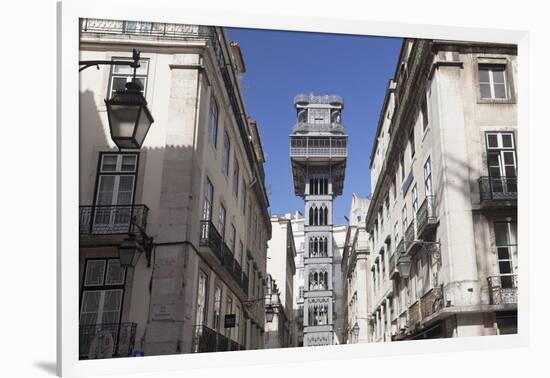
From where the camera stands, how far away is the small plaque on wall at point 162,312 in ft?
16.5

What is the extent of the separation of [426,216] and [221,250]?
2.39 metres

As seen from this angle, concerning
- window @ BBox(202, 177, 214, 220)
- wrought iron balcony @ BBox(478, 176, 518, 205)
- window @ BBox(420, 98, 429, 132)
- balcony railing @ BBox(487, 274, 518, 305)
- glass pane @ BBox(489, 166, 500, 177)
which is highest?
window @ BBox(420, 98, 429, 132)

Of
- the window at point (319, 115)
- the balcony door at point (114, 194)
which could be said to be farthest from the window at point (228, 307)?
the window at point (319, 115)

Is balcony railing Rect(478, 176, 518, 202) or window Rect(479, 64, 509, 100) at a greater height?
window Rect(479, 64, 509, 100)

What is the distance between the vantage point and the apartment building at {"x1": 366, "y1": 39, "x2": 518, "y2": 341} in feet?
21.0

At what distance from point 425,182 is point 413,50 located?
4.99 feet

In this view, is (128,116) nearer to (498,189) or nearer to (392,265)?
(392,265)

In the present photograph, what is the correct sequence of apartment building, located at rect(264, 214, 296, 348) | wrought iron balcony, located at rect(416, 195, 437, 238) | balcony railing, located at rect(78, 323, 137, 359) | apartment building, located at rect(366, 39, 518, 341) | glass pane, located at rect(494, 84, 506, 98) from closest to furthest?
balcony railing, located at rect(78, 323, 137, 359) < apartment building, located at rect(264, 214, 296, 348) < apartment building, located at rect(366, 39, 518, 341) < wrought iron balcony, located at rect(416, 195, 437, 238) < glass pane, located at rect(494, 84, 506, 98)

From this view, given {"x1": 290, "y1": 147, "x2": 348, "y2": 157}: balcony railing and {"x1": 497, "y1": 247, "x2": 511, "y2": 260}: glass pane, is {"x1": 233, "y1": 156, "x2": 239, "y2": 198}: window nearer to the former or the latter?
{"x1": 290, "y1": 147, "x2": 348, "y2": 157}: balcony railing

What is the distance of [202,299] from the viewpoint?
214 inches

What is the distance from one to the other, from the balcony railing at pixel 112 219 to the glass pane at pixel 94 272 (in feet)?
0.86

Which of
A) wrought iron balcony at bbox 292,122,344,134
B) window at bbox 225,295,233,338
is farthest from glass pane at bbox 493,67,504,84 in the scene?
window at bbox 225,295,233,338

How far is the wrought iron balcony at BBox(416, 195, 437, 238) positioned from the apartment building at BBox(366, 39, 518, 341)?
0.01 m

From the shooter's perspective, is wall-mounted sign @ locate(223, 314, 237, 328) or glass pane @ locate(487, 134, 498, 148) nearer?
wall-mounted sign @ locate(223, 314, 237, 328)
